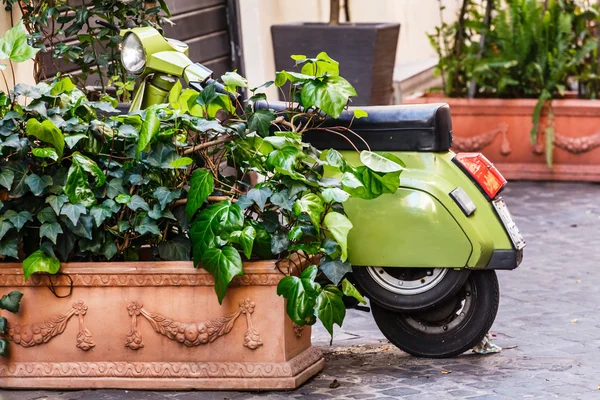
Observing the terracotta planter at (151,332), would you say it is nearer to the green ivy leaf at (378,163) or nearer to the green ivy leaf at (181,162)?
the green ivy leaf at (181,162)

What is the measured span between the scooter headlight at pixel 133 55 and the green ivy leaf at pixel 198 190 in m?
0.58

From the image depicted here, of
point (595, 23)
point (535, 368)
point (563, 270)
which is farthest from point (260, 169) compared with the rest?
point (595, 23)

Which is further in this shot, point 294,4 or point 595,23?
point 294,4

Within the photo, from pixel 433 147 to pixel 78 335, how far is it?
5.31 ft

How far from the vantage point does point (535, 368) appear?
4.56m

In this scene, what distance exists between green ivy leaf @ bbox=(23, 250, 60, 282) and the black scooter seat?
3.52 ft

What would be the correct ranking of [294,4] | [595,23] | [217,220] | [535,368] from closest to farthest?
[217,220], [535,368], [595,23], [294,4]

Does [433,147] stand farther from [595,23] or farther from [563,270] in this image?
[595,23]

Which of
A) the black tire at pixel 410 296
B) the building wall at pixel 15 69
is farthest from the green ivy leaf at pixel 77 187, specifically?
the building wall at pixel 15 69

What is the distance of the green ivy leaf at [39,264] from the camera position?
4379 millimetres

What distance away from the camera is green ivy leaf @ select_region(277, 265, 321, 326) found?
13.7 feet

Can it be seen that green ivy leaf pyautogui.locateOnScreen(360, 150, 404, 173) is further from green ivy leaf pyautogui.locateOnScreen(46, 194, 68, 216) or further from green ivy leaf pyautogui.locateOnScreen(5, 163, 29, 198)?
green ivy leaf pyautogui.locateOnScreen(5, 163, 29, 198)

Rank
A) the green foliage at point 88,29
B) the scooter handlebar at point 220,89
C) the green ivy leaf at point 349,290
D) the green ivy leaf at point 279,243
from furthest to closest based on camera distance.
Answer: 1. the green foliage at point 88,29
2. the scooter handlebar at point 220,89
3. the green ivy leaf at point 349,290
4. the green ivy leaf at point 279,243

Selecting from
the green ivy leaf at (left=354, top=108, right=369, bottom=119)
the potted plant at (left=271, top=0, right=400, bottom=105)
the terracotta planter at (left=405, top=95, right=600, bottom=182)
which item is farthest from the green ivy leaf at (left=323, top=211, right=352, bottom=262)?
the potted plant at (left=271, top=0, right=400, bottom=105)
